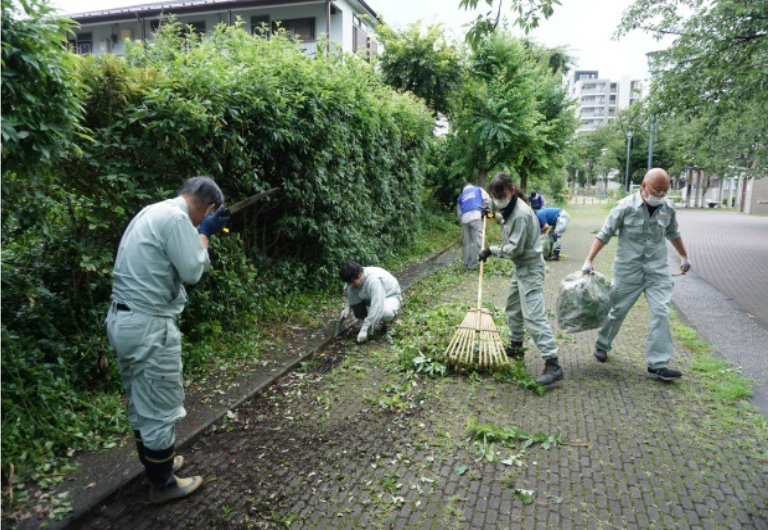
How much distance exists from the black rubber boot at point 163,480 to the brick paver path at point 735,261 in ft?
26.1

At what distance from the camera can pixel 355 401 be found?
4.83 metres

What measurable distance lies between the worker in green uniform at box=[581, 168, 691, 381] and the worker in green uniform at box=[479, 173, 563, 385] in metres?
0.60

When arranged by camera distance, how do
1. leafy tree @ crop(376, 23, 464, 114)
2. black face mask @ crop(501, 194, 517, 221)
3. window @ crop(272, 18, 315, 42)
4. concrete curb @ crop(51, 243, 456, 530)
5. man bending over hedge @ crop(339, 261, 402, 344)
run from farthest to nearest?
window @ crop(272, 18, 315, 42)
leafy tree @ crop(376, 23, 464, 114)
man bending over hedge @ crop(339, 261, 402, 344)
black face mask @ crop(501, 194, 517, 221)
concrete curb @ crop(51, 243, 456, 530)

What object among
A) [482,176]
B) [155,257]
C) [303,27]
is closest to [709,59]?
[482,176]

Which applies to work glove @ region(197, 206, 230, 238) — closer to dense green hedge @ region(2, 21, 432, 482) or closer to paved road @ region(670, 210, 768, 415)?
dense green hedge @ region(2, 21, 432, 482)

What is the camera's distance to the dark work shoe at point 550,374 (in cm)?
504

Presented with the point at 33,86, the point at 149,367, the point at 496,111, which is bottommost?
the point at 149,367

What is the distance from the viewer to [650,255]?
5.20 m

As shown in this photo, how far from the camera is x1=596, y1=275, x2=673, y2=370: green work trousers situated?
5.11 meters

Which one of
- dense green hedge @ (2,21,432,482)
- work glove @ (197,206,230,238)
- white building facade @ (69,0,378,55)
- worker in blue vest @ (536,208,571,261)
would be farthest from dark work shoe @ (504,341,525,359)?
white building facade @ (69,0,378,55)

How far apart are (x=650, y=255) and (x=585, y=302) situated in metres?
0.79

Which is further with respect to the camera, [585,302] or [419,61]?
[419,61]

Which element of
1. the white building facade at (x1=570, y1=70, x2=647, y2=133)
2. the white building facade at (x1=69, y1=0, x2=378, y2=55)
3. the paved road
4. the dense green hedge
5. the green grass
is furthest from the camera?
the white building facade at (x1=570, y1=70, x2=647, y2=133)

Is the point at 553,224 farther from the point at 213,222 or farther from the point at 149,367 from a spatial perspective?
the point at 149,367
